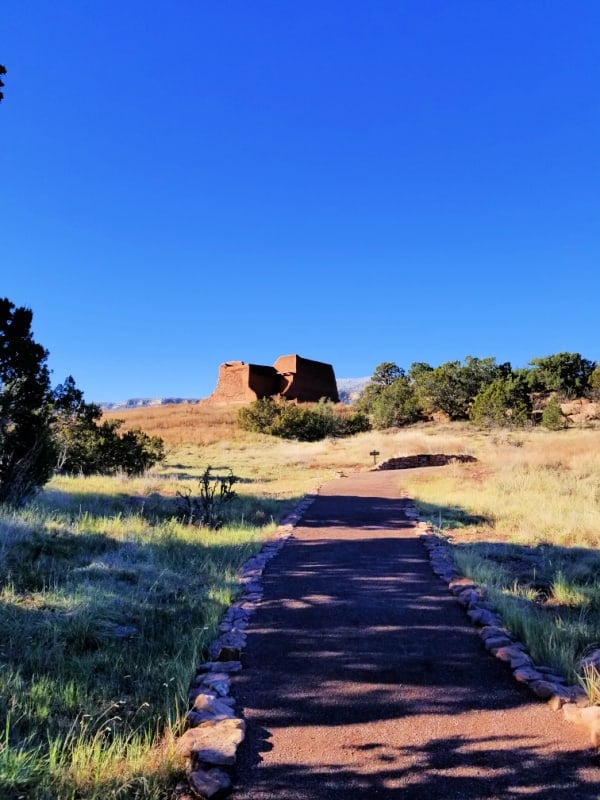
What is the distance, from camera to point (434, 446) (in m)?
25.7

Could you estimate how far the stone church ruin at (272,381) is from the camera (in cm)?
5866

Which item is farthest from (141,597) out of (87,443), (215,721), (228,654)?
(87,443)

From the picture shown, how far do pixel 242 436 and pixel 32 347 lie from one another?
2743 cm

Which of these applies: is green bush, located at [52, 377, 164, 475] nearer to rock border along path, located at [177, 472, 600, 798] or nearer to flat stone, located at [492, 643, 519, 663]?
rock border along path, located at [177, 472, 600, 798]

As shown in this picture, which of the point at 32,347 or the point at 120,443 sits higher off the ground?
the point at 32,347

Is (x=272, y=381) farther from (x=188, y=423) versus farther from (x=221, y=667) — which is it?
(x=221, y=667)

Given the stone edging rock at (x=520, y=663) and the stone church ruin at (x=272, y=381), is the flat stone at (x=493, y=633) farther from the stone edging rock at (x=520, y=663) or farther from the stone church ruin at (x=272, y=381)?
the stone church ruin at (x=272, y=381)

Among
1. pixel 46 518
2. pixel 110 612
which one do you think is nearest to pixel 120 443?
pixel 46 518

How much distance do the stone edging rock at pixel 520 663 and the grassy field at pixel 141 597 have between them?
14 centimetres

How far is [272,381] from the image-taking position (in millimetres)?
60312

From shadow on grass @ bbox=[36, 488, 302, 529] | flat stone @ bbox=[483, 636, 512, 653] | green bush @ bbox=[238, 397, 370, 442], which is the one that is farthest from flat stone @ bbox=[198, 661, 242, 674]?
green bush @ bbox=[238, 397, 370, 442]

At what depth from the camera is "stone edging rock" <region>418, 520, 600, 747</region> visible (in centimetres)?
287

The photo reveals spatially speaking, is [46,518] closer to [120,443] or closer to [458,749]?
[458,749]

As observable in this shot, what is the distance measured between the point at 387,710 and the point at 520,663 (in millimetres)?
1096
